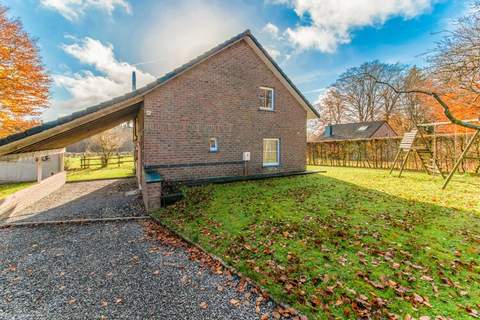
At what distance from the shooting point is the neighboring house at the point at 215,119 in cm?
843

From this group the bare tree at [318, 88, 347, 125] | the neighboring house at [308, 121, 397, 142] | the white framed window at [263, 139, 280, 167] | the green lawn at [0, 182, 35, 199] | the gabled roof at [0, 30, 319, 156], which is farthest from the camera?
the bare tree at [318, 88, 347, 125]

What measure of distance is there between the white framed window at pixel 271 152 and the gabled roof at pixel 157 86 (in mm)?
3282

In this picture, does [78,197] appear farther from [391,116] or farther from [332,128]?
[391,116]

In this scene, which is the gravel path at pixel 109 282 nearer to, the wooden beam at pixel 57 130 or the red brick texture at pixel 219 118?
the wooden beam at pixel 57 130

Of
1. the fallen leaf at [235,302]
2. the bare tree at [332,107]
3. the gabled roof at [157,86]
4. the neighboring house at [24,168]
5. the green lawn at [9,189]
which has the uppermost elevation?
the bare tree at [332,107]

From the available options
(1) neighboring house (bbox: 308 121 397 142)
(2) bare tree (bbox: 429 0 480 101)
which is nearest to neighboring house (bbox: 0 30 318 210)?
(2) bare tree (bbox: 429 0 480 101)

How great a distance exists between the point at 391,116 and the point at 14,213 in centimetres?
4082

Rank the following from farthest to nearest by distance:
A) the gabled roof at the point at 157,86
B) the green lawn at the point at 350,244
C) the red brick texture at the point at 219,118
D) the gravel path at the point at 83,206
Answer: the red brick texture at the point at 219,118 → the gravel path at the point at 83,206 → the gabled roof at the point at 157,86 → the green lawn at the point at 350,244

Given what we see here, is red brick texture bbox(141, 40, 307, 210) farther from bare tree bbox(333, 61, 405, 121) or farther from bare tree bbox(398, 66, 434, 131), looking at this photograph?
bare tree bbox(333, 61, 405, 121)

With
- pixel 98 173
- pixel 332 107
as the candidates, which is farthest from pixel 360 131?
pixel 98 173

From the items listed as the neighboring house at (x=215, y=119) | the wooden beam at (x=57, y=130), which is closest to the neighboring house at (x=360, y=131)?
the neighboring house at (x=215, y=119)

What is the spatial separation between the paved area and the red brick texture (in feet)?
8.53

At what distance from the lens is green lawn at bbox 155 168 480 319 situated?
9.25 feet

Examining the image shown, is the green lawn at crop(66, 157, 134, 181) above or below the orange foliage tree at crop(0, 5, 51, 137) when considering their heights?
below
